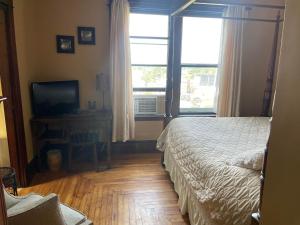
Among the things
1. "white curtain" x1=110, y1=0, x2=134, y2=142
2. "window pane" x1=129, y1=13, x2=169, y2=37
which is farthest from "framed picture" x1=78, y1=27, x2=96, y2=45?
"window pane" x1=129, y1=13, x2=169, y2=37

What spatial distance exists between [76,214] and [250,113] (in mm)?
3399

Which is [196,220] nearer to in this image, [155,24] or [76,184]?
[76,184]

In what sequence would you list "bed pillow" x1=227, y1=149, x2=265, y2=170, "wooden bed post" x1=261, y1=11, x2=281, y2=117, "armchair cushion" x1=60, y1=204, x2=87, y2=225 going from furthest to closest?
"wooden bed post" x1=261, y1=11, x2=281, y2=117
"bed pillow" x1=227, y1=149, x2=265, y2=170
"armchair cushion" x1=60, y1=204, x2=87, y2=225

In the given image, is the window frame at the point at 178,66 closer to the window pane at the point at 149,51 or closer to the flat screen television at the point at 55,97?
the window pane at the point at 149,51

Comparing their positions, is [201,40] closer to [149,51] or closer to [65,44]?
[149,51]

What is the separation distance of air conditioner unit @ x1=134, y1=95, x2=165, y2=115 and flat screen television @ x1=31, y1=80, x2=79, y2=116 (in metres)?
0.95

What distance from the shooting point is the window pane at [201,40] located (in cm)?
380

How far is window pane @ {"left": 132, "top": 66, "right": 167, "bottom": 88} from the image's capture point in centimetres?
388

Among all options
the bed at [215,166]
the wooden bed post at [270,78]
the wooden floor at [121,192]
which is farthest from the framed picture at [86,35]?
the wooden bed post at [270,78]

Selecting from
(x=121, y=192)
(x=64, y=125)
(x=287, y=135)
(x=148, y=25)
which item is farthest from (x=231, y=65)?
(x=287, y=135)

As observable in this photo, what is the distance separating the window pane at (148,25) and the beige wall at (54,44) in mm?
419

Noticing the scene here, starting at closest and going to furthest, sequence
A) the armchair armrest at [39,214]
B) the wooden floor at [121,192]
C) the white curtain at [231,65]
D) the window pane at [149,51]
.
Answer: the armchair armrest at [39,214]
the wooden floor at [121,192]
the white curtain at [231,65]
the window pane at [149,51]

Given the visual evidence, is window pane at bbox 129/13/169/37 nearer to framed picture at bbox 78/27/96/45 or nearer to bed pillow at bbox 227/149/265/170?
framed picture at bbox 78/27/96/45

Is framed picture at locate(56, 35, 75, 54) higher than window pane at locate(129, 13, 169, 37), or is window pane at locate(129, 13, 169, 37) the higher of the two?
window pane at locate(129, 13, 169, 37)
